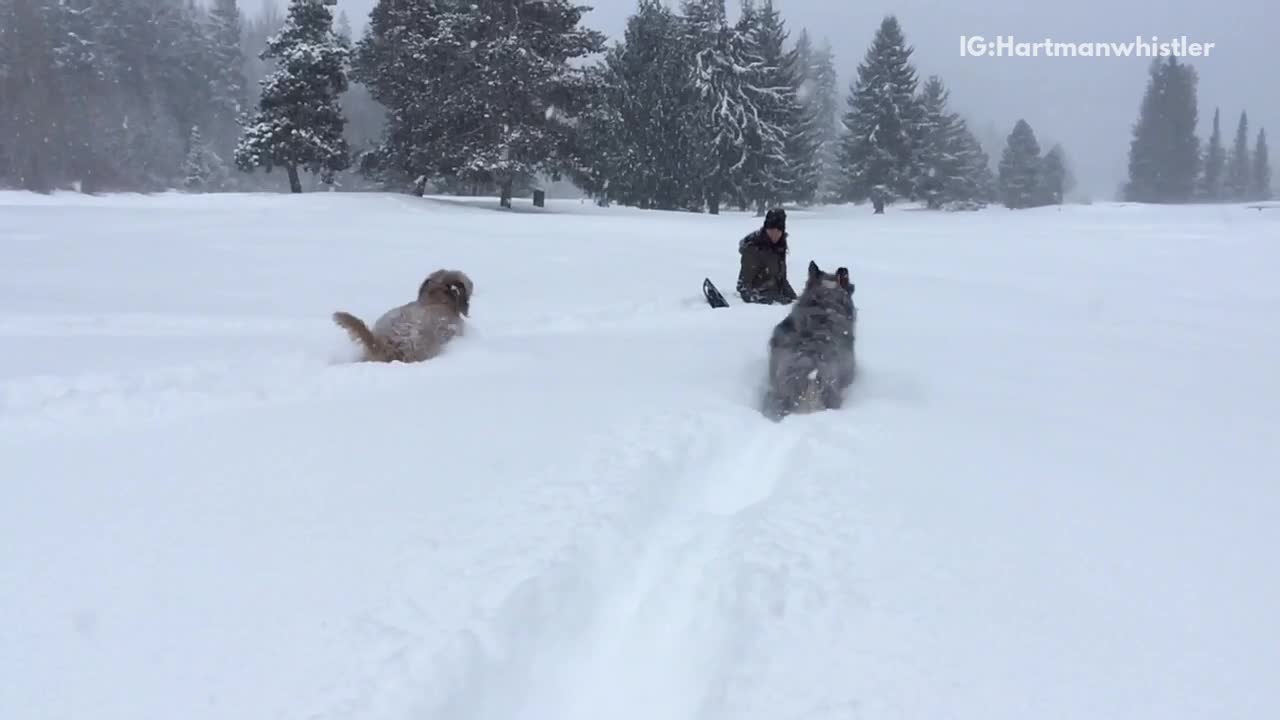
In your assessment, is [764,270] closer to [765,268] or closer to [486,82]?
[765,268]

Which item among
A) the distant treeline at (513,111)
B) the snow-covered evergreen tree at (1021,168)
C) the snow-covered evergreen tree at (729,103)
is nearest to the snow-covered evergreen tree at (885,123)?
the distant treeline at (513,111)

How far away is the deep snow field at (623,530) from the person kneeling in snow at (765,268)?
2667mm

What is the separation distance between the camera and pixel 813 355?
5.25 m

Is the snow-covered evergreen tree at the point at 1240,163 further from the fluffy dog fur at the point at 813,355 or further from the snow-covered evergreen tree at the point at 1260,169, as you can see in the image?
the fluffy dog fur at the point at 813,355

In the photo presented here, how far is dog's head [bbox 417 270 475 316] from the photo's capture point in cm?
686

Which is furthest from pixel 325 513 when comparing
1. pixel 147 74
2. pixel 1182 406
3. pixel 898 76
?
pixel 147 74

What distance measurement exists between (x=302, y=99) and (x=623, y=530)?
98.5 feet

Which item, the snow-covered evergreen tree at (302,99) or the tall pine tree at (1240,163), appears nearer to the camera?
the snow-covered evergreen tree at (302,99)

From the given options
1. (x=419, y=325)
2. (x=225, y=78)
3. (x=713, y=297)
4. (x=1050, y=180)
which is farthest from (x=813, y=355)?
(x=225, y=78)

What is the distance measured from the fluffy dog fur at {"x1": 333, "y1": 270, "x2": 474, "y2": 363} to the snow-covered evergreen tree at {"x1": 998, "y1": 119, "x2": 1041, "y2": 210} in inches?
2251

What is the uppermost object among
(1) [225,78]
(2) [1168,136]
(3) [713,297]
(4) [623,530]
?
(1) [225,78]

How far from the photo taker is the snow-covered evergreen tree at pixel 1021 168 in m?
55.0

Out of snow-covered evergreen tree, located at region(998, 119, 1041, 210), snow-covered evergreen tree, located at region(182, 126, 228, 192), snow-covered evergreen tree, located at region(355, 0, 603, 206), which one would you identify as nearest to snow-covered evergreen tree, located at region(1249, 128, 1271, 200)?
snow-covered evergreen tree, located at region(998, 119, 1041, 210)

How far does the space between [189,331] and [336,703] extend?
5.89 metres
